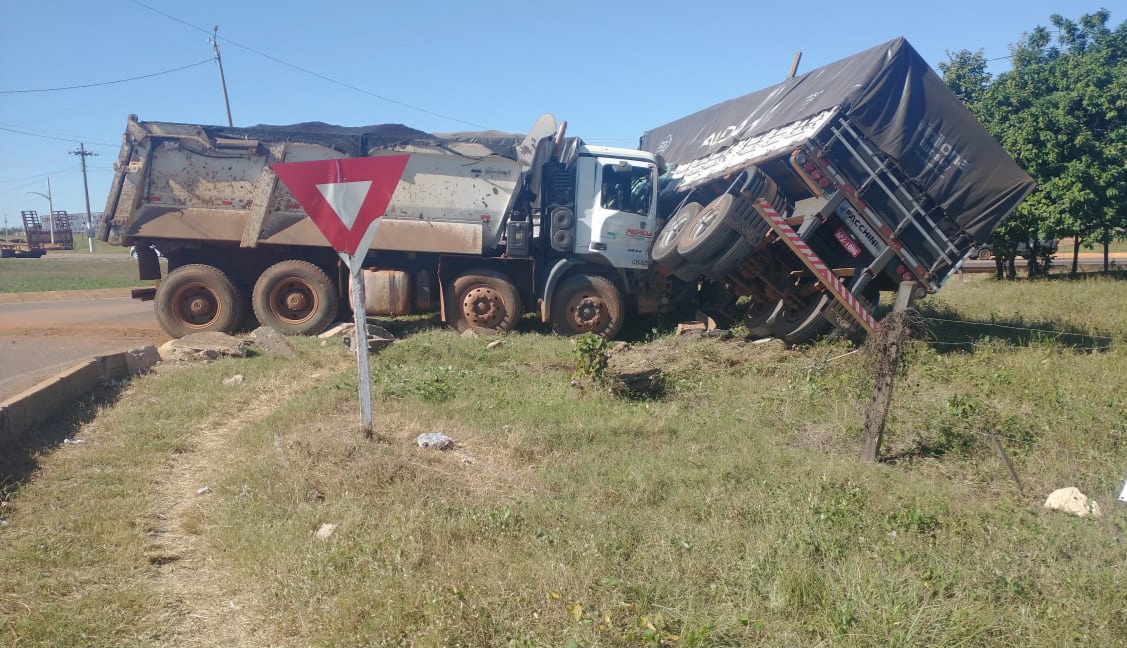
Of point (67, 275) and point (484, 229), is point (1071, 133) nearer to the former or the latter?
point (484, 229)

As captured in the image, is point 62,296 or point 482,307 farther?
point 62,296

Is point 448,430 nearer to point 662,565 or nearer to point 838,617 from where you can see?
point 662,565

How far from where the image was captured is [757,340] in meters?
10.0

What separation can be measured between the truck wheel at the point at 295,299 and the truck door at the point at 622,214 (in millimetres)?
3900

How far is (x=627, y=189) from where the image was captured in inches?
416

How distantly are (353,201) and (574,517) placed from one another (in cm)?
280

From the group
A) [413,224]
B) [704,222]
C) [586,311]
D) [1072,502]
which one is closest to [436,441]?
[1072,502]

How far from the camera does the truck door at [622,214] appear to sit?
1042 cm

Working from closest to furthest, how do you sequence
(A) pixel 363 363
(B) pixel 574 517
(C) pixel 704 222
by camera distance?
(B) pixel 574 517 < (A) pixel 363 363 < (C) pixel 704 222

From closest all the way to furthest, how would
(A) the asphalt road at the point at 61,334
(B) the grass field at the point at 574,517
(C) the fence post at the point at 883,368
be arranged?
1. (B) the grass field at the point at 574,517
2. (C) the fence post at the point at 883,368
3. (A) the asphalt road at the point at 61,334

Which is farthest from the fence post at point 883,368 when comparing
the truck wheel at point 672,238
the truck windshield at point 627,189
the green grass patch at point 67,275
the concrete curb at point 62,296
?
the green grass patch at point 67,275

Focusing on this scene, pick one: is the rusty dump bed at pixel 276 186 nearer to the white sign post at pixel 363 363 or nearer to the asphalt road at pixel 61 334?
the asphalt road at pixel 61 334

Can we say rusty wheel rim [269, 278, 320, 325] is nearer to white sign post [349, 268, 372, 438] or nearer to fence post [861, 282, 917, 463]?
white sign post [349, 268, 372, 438]

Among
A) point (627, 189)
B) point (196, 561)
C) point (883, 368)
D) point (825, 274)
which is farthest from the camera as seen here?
point (627, 189)
